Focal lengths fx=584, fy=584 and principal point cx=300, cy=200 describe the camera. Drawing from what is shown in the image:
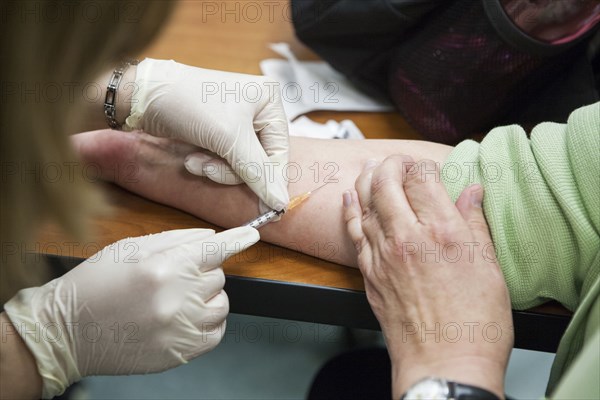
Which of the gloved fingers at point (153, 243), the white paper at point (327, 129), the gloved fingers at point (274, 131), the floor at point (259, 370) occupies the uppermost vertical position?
the gloved fingers at point (274, 131)

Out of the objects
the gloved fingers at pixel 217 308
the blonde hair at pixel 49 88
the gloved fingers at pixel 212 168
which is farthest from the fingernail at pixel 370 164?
the blonde hair at pixel 49 88

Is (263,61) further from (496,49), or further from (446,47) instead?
(496,49)

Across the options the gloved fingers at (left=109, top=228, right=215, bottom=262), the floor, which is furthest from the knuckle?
the floor

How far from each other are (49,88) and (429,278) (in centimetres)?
56

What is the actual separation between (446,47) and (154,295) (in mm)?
760

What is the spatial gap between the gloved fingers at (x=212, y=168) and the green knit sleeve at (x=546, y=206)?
0.38m

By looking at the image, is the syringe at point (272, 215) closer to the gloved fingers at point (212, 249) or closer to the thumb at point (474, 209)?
the gloved fingers at point (212, 249)

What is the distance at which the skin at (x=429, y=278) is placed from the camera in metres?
0.78

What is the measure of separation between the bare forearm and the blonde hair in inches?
3.5

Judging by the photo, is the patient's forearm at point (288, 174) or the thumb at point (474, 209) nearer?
the thumb at point (474, 209)

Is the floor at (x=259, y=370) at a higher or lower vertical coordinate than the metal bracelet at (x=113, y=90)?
lower

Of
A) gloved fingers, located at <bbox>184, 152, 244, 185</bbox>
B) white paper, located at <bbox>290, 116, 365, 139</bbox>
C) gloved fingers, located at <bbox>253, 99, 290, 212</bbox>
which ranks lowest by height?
white paper, located at <bbox>290, 116, 365, 139</bbox>

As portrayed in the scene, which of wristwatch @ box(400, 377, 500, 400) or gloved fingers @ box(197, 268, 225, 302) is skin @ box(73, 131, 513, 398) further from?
gloved fingers @ box(197, 268, 225, 302)

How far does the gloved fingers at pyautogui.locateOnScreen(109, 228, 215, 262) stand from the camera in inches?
35.5
